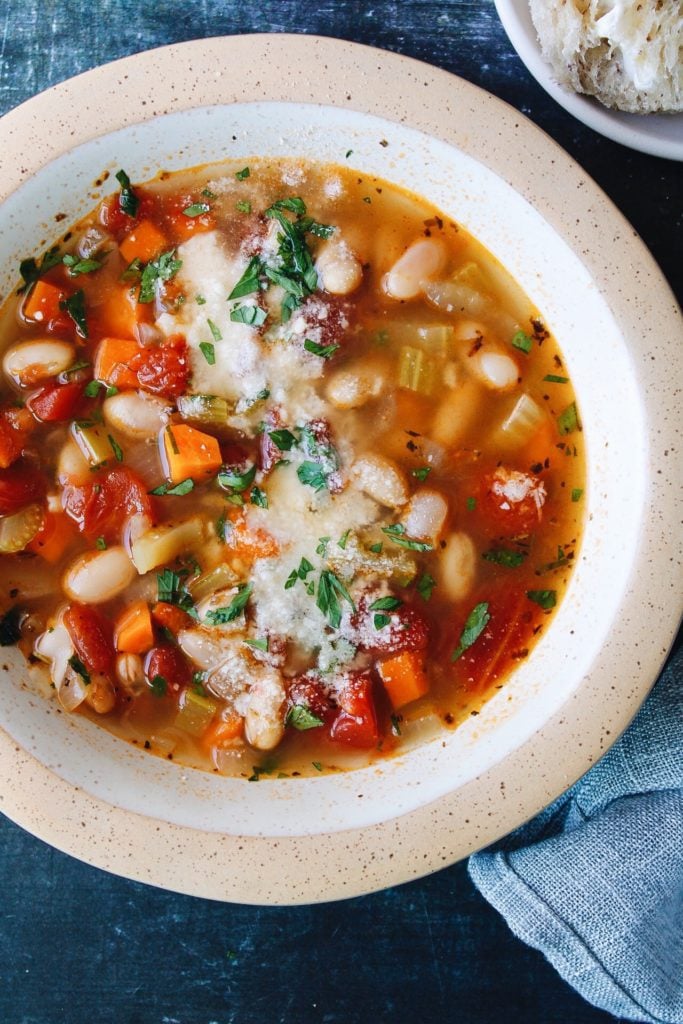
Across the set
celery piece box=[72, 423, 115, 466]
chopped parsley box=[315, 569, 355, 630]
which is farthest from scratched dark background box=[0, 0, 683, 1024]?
celery piece box=[72, 423, 115, 466]

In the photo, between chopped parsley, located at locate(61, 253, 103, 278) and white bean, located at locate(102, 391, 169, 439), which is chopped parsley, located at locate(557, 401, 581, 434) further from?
chopped parsley, located at locate(61, 253, 103, 278)

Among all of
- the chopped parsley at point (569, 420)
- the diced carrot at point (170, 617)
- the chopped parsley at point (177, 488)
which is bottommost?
the diced carrot at point (170, 617)

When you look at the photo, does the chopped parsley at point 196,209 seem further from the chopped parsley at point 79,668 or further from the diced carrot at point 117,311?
the chopped parsley at point 79,668

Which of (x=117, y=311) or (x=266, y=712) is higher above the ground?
(x=117, y=311)

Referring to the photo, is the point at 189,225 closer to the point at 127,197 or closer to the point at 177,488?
the point at 127,197

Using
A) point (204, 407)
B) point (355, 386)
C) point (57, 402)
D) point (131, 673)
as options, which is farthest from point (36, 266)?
point (131, 673)

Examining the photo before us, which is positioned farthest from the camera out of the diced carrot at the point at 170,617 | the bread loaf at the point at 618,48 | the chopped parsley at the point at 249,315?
the diced carrot at the point at 170,617

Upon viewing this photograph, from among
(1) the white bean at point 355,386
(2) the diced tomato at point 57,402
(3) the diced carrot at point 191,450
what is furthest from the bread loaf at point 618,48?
(2) the diced tomato at point 57,402
